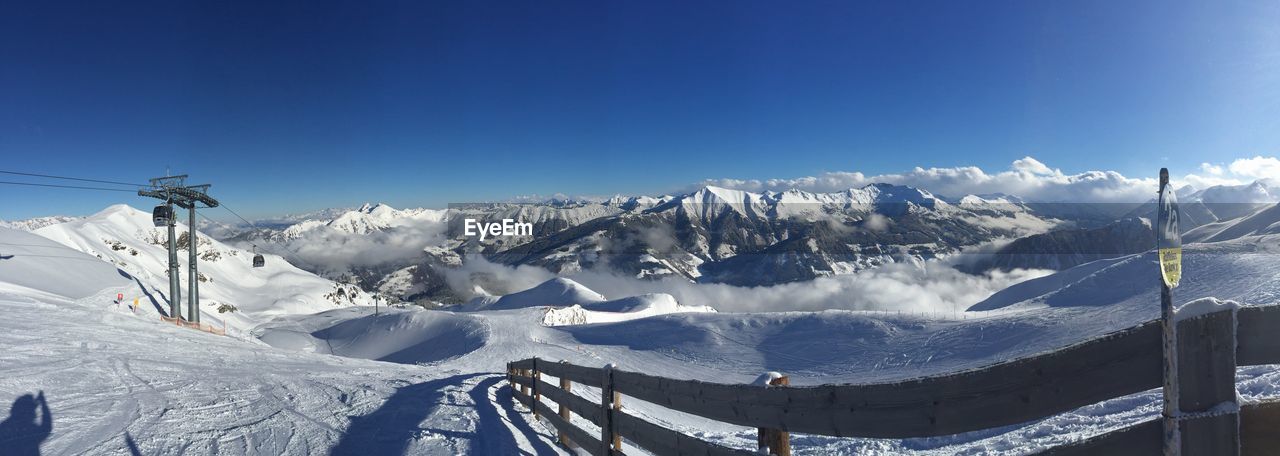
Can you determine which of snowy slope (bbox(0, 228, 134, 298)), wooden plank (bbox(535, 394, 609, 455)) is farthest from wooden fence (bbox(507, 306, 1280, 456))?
snowy slope (bbox(0, 228, 134, 298))

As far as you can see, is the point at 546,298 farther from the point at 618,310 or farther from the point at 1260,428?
the point at 1260,428

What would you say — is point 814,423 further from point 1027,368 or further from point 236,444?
point 236,444

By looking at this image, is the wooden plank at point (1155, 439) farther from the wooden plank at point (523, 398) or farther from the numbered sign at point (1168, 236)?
the wooden plank at point (523, 398)

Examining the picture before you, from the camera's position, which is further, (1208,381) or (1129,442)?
(1129,442)

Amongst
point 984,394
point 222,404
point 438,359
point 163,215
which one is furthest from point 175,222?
point 984,394

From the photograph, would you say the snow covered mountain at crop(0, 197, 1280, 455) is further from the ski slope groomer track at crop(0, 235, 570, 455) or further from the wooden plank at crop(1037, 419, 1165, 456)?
the wooden plank at crop(1037, 419, 1165, 456)
